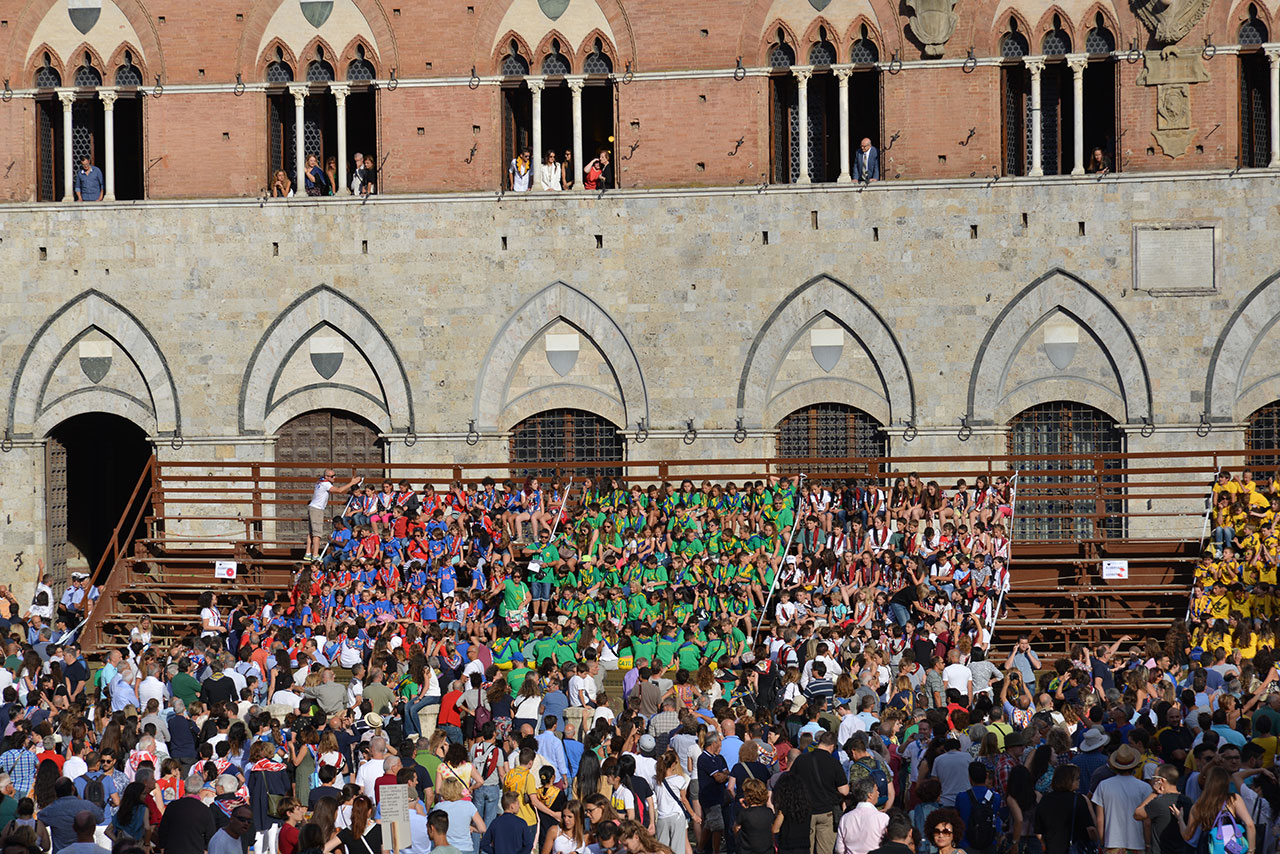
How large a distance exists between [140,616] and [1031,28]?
17900 millimetres

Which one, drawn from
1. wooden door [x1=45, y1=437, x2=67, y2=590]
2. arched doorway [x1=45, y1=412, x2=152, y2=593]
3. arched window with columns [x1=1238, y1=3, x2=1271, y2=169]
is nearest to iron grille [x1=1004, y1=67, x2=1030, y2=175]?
arched window with columns [x1=1238, y1=3, x2=1271, y2=169]

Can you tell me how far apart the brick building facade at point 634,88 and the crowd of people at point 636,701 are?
6.25m

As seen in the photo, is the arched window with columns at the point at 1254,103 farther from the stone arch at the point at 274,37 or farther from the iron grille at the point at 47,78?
the iron grille at the point at 47,78

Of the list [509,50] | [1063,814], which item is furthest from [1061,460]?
[1063,814]

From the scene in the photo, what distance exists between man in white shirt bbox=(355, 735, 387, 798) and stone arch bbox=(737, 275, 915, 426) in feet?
53.2

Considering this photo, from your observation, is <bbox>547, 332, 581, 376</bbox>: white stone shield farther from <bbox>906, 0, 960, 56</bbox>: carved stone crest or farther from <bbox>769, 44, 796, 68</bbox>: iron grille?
<bbox>906, 0, 960, 56</bbox>: carved stone crest

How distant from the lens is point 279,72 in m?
31.9

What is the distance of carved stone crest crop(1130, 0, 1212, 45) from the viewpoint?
2942 cm

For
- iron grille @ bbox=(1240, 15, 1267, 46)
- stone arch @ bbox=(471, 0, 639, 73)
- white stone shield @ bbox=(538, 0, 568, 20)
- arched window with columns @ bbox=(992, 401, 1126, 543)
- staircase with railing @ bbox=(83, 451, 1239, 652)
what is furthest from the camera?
white stone shield @ bbox=(538, 0, 568, 20)

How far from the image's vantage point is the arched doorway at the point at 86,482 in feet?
106

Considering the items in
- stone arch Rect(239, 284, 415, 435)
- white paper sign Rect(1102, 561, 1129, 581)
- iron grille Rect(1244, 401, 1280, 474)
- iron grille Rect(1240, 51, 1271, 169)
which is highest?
iron grille Rect(1240, 51, 1271, 169)

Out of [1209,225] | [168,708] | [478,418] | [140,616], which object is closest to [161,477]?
[140,616]

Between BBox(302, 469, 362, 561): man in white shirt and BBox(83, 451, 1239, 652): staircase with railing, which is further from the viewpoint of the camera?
BBox(302, 469, 362, 561): man in white shirt

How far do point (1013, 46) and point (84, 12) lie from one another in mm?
16614
